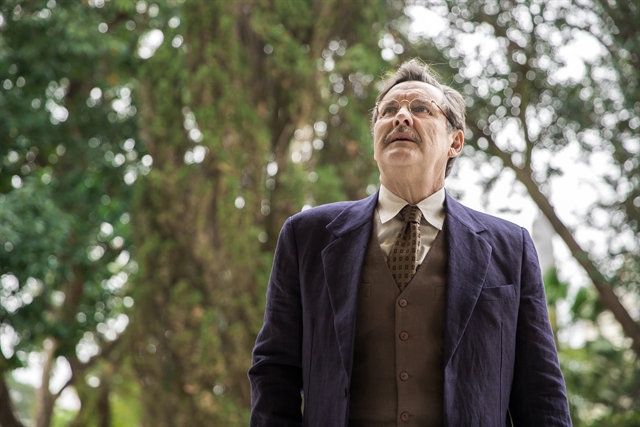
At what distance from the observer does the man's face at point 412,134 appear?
2.31m

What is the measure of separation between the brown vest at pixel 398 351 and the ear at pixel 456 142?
1.62 feet

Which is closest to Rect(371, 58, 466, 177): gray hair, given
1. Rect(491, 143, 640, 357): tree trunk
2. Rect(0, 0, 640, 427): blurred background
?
Rect(0, 0, 640, 427): blurred background

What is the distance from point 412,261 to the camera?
2201 mm

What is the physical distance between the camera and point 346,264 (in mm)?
2223

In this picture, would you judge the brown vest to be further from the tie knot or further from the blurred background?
the blurred background

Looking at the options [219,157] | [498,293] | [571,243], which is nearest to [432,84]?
[498,293]

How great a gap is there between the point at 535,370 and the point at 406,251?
19.7 inches

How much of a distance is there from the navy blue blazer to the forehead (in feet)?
1.24

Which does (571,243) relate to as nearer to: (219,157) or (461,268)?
(219,157)

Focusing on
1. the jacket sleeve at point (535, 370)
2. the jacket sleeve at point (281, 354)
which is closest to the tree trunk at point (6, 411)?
the jacket sleeve at point (281, 354)

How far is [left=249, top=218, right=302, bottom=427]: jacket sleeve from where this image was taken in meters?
2.16

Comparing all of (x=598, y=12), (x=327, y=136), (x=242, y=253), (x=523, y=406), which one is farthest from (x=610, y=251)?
(x=523, y=406)

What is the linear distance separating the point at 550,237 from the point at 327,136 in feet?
32.2

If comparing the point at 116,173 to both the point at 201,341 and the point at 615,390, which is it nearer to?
the point at 201,341
